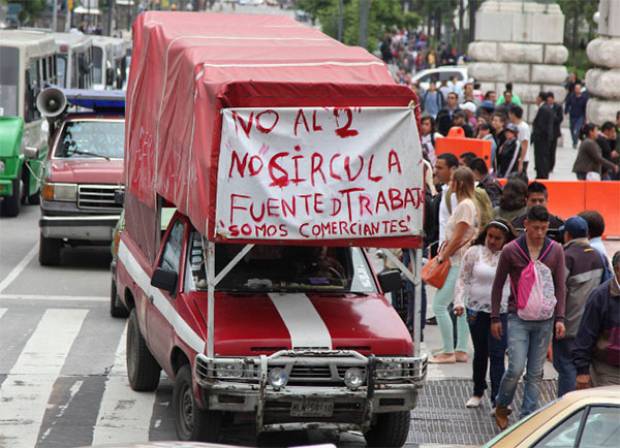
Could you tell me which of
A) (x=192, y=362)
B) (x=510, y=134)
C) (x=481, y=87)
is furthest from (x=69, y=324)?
(x=481, y=87)

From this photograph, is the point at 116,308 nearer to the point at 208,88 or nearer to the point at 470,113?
the point at 208,88

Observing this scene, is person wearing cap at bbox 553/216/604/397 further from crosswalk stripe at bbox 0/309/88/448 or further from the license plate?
crosswalk stripe at bbox 0/309/88/448

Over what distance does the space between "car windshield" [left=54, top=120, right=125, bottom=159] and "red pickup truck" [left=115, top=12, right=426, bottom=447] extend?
955 centimetres

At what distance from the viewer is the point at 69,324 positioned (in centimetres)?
1623

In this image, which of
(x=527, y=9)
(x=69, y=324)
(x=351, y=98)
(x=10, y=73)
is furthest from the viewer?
(x=527, y=9)

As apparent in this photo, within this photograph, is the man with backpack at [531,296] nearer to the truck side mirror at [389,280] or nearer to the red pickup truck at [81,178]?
the truck side mirror at [389,280]

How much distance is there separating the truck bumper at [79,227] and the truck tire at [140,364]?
7.08 meters

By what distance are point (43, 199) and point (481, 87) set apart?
22482 millimetres

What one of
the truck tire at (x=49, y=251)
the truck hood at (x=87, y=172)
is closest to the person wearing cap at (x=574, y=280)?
the truck hood at (x=87, y=172)

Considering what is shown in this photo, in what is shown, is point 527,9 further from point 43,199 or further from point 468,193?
point 468,193

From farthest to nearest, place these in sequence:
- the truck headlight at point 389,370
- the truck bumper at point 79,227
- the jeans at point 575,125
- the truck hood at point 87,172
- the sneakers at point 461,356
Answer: the jeans at point 575,125, the truck hood at point 87,172, the truck bumper at point 79,227, the sneakers at point 461,356, the truck headlight at point 389,370

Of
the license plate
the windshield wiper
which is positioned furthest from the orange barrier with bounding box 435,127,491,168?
the license plate

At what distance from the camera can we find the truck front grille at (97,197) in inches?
789

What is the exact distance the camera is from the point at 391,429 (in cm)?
1085
